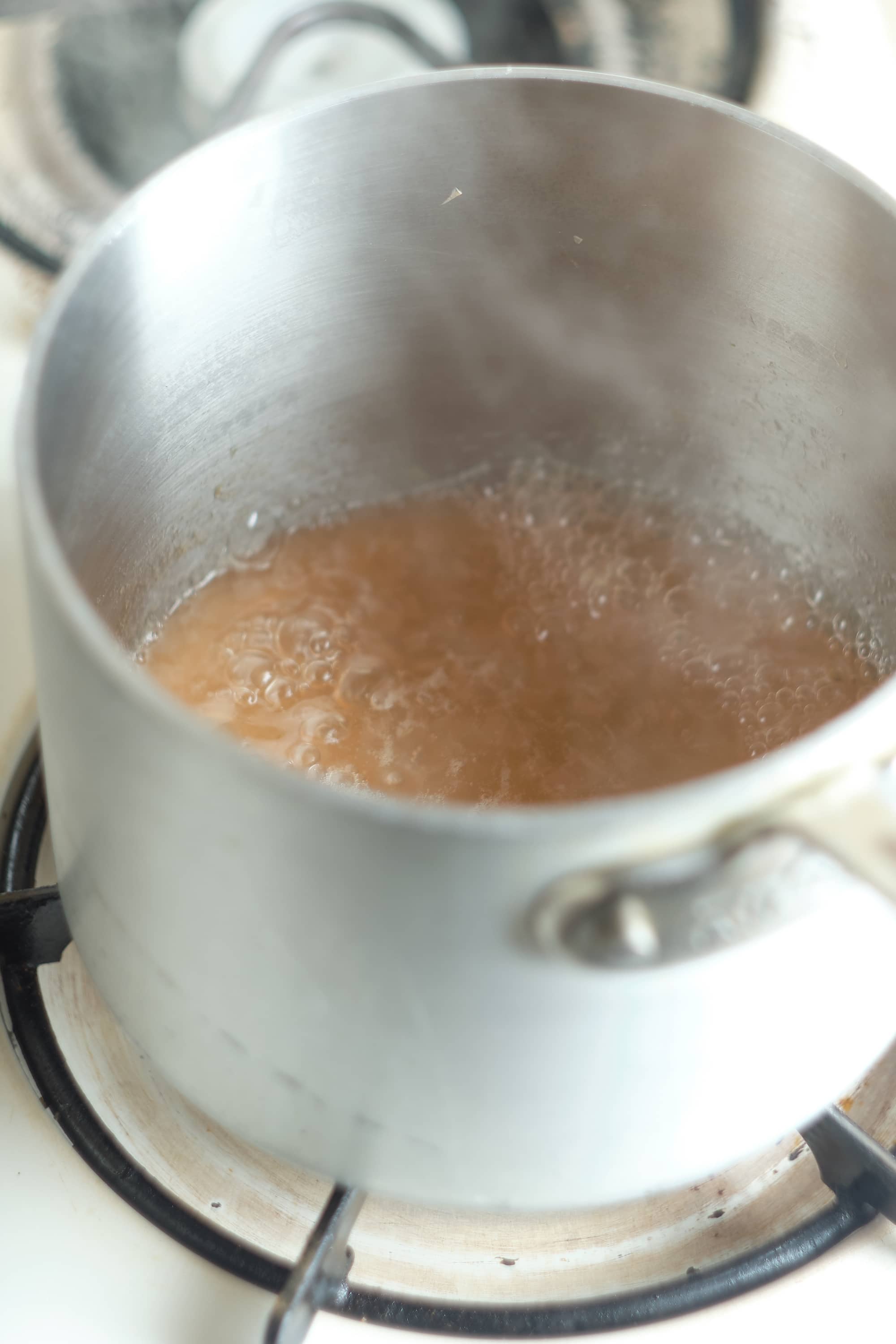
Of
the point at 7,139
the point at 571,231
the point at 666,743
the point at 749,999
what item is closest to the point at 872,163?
the point at 571,231

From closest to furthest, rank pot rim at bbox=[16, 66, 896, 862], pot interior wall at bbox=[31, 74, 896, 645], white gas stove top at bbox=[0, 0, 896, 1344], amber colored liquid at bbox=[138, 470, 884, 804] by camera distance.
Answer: pot rim at bbox=[16, 66, 896, 862], white gas stove top at bbox=[0, 0, 896, 1344], pot interior wall at bbox=[31, 74, 896, 645], amber colored liquid at bbox=[138, 470, 884, 804]

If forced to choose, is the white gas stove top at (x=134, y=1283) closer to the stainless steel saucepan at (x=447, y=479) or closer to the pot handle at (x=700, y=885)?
the stainless steel saucepan at (x=447, y=479)

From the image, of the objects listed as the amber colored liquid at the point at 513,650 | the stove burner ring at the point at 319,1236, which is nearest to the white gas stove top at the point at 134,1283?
the stove burner ring at the point at 319,1236

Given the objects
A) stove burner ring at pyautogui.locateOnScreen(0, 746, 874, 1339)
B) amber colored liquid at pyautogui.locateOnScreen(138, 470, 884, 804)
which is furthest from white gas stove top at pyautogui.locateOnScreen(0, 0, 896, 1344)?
amber colored liquid at pyautogui.locateOnScreen(138, 470, 884, 804)

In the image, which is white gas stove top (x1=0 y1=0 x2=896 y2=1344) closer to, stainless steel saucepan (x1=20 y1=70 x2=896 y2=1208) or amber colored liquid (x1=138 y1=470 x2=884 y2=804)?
stainless steel saucepan (x1=20 y1=70 x2=896 y2=1208)

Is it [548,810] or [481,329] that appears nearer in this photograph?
[548,810]

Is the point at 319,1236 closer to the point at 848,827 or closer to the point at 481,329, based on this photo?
the point at 848,827

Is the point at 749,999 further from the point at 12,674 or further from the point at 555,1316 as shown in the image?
the point at 12,674

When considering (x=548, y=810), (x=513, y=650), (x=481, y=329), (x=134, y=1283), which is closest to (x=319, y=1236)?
(x=134, y=1283)
